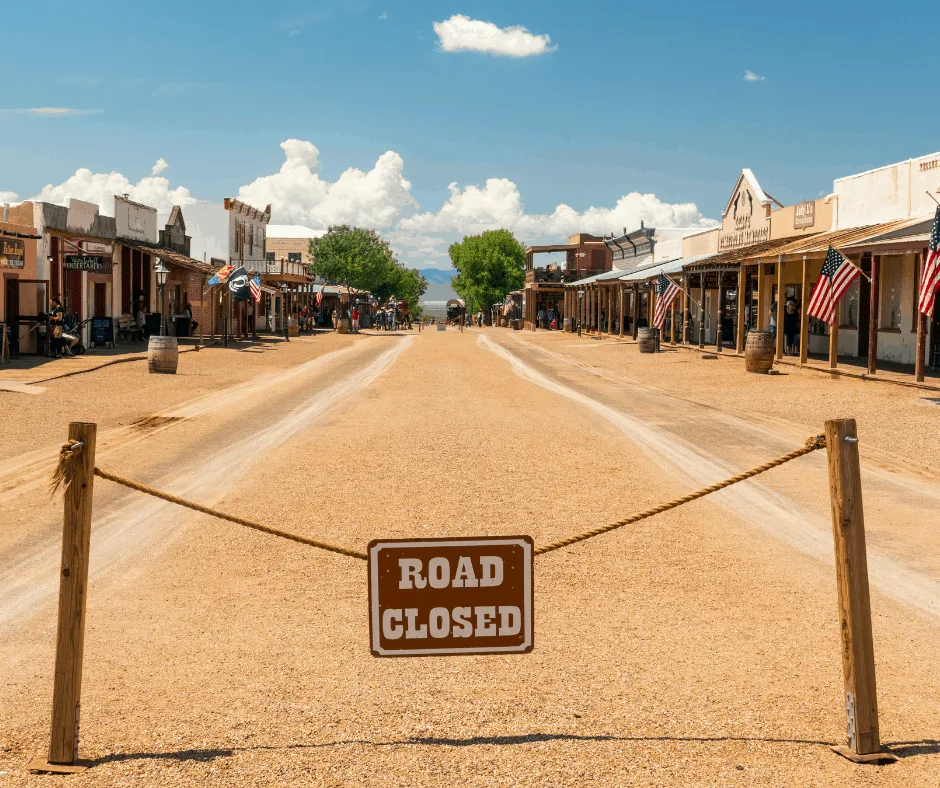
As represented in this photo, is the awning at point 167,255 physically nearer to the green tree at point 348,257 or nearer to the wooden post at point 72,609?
the wooden post at point 72,609

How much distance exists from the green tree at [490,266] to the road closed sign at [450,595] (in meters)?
116

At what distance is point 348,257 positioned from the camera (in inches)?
4375

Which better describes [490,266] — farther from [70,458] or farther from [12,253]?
[70,458]

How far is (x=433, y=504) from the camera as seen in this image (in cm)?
936

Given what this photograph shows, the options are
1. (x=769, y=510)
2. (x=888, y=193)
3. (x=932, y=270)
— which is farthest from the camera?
(x=888, y=193)

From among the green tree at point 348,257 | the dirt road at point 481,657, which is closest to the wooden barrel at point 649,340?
the dirt road at point 481,657

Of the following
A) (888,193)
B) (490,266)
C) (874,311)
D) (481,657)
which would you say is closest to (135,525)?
(481,657)

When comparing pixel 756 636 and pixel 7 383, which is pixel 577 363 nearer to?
pixel 7 383

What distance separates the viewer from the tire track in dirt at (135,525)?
22.4 feet

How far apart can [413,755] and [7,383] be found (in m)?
18.0

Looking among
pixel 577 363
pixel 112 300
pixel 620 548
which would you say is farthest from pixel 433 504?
pixel 112 300

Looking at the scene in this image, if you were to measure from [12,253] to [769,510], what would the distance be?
22.3m

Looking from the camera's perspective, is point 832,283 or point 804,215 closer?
point 832,283

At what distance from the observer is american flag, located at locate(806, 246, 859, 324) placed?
71.9 ft
